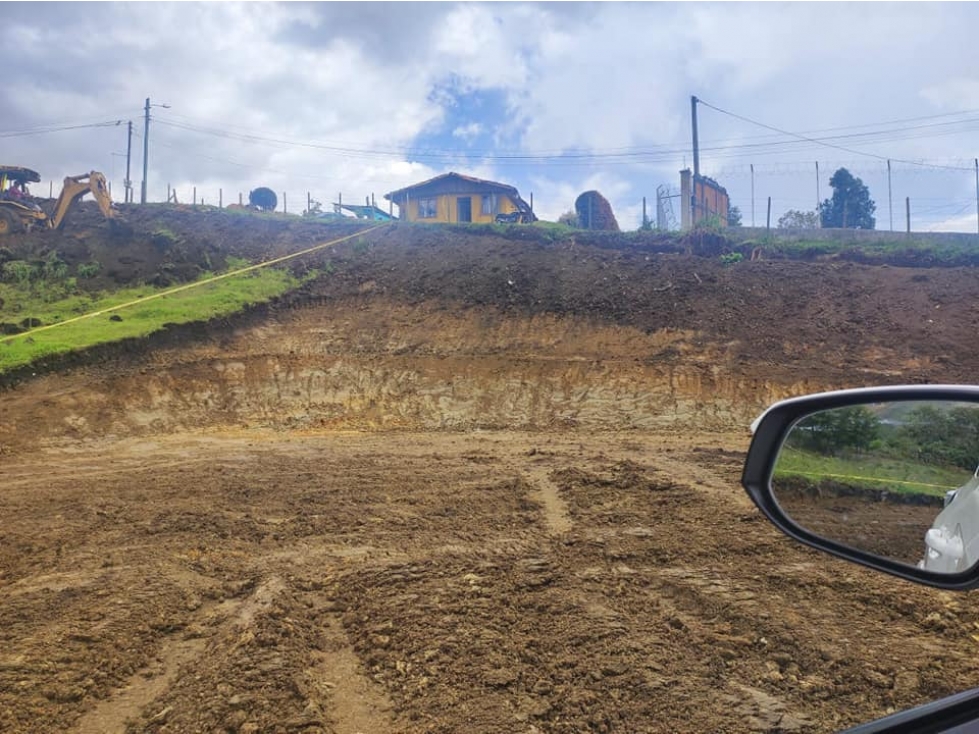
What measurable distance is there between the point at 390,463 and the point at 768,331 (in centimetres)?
1173

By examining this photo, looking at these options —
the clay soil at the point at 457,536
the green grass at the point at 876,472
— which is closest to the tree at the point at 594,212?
the clay soil at the point at 457,536

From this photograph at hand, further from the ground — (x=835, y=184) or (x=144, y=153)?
(x=144, y=153)

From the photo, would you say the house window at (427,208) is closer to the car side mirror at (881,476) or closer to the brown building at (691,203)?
the brown building at (691,203)

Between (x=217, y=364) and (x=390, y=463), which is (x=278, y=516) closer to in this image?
(x=390, y=463)

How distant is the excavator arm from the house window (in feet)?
60.5

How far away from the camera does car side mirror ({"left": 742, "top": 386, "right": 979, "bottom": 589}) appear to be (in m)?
1.87

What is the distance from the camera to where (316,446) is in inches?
452

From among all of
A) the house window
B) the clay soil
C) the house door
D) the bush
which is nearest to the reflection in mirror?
the clay soil

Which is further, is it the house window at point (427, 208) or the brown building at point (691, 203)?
the house window at point (427, 208)

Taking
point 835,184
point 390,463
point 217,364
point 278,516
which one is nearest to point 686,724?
point 278,516

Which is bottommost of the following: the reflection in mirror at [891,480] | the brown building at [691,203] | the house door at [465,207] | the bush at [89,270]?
the reflection in mirror at [891,480]

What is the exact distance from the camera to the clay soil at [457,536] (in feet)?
11.6

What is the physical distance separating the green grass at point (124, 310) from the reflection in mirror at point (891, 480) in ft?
50.8

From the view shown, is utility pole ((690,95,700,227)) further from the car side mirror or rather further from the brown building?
the car side mirror
